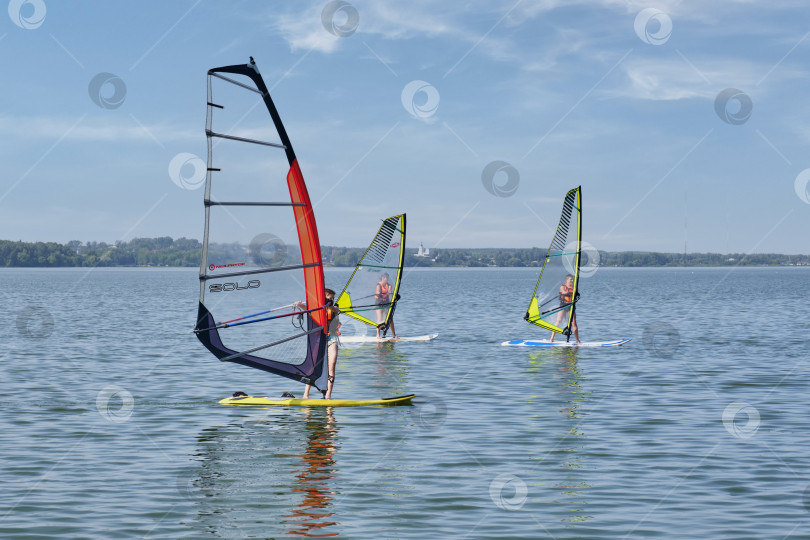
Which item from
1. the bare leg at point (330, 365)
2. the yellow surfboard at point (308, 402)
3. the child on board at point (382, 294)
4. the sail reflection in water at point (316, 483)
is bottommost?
the sail reflection in water at point (316, 483)

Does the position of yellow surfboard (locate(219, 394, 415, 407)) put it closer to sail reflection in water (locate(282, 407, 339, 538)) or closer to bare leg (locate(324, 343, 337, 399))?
bare leg (locate(324, 343, 337, 399))

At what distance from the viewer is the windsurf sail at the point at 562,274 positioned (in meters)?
30.6

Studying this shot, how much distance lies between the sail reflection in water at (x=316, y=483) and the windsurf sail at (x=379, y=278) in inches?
632

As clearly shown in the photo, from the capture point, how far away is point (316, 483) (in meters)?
12.2

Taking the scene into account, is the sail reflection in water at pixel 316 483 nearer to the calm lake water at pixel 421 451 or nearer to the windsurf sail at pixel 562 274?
the calm lake water at pixel 421 451

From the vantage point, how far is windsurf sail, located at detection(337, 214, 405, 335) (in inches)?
1297

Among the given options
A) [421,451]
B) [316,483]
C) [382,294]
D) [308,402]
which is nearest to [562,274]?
[382,294]

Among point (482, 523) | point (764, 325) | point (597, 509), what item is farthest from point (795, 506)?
point (764, 325)

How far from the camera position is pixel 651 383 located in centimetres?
2262

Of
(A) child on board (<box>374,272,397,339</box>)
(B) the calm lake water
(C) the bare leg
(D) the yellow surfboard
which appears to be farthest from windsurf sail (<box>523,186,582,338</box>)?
(C) the bare leg

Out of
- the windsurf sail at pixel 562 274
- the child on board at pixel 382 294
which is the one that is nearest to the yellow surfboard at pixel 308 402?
the windsurf sail at pixel 562 274

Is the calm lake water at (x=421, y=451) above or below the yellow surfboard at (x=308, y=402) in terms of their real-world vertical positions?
below

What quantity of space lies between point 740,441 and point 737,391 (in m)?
6.65

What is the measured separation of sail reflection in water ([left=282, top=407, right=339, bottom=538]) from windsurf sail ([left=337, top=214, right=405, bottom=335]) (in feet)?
52.7
